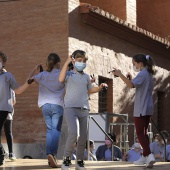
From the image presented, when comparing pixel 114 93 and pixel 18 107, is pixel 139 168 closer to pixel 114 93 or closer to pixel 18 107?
pixel 18 107

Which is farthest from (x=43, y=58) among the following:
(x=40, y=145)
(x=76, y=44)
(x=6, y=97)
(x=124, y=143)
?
(x=6, y=97)

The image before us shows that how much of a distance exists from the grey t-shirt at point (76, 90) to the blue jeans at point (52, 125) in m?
0.69

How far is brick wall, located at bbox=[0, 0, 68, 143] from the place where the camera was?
14953 mm

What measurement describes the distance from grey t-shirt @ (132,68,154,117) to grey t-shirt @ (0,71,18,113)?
1.89 m

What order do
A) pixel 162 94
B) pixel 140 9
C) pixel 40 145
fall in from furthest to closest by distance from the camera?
pixel 140 9 < pixel 162 94 < pixel 40 145

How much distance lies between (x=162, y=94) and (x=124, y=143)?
5440mm

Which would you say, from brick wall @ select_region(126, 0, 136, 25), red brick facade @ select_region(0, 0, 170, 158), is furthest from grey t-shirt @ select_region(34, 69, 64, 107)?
brick wall @ select_region(126, 0, 136, 25)

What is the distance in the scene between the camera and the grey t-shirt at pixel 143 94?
8.09 m

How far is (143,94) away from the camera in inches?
321

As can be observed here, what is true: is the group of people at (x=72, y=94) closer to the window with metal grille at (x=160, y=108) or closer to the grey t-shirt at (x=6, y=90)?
the grey t-shirt at (x=6, y=90)

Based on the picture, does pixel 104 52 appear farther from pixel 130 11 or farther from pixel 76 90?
pixel 76 90

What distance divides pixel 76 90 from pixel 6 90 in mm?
1488

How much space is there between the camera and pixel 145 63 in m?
8.35

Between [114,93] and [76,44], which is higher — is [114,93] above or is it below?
below
